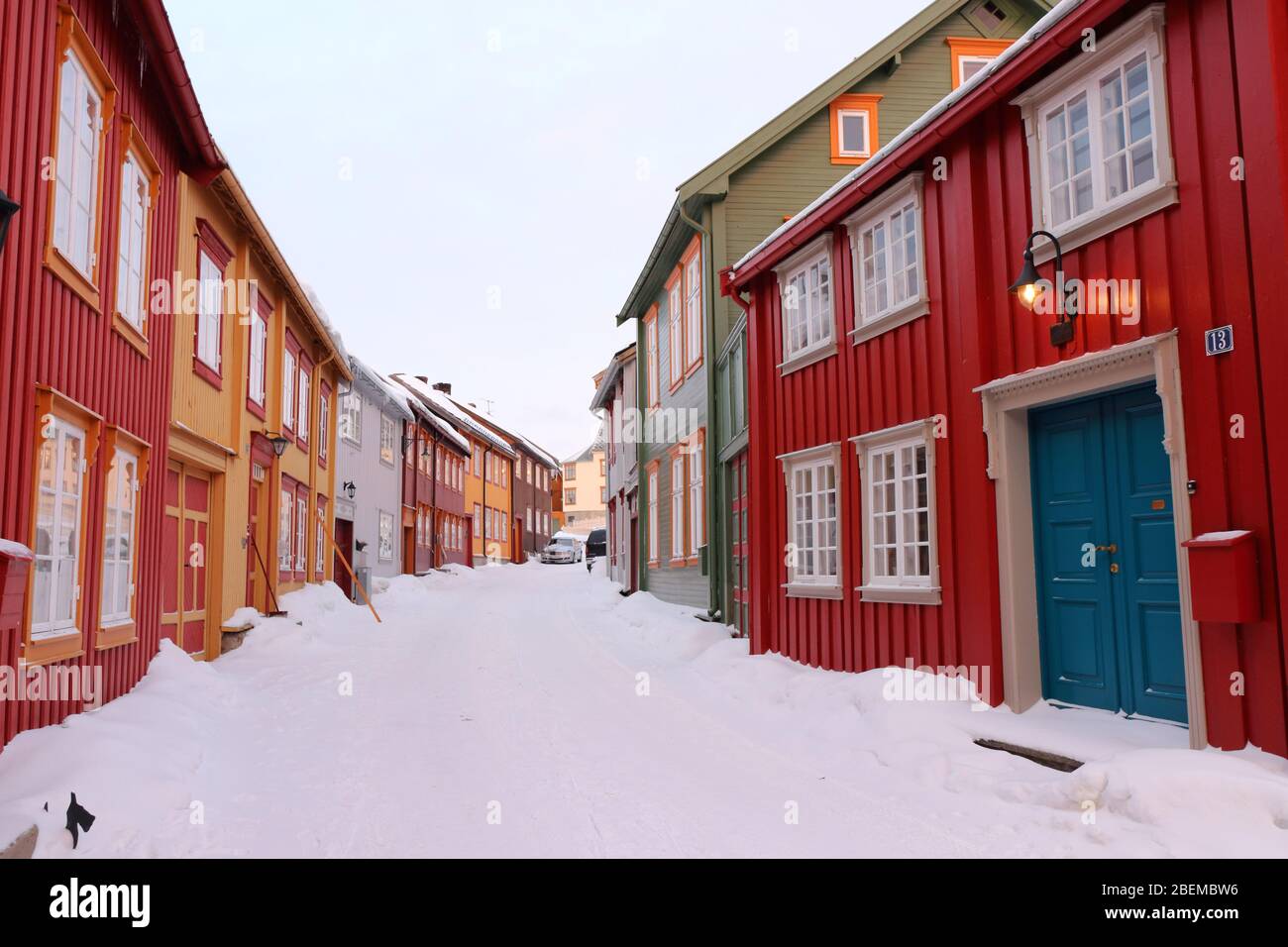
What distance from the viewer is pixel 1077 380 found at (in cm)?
629

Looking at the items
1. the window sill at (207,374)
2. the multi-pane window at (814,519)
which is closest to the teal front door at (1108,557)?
the multi-pane window at (814,519)

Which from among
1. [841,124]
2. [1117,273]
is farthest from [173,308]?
[841,124]

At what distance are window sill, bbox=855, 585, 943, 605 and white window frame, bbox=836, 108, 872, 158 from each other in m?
8.59

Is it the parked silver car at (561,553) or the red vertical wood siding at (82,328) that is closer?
the red vertical wood siding at (82,328)

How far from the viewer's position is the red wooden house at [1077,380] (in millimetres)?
5125

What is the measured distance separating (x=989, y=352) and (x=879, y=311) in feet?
5.80

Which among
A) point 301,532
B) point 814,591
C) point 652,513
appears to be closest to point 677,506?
point 652,513

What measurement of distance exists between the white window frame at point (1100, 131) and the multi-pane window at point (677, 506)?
34.5ft

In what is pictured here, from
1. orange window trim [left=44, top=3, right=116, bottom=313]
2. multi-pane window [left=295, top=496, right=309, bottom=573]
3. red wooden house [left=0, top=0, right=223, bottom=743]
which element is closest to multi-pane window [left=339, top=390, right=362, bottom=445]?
multi-pane window [left=295, top=496, right=309, bottom=573]

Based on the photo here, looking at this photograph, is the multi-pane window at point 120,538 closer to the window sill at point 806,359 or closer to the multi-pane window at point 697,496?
the window sill at point 806,359

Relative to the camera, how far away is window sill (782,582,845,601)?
926 centimetres

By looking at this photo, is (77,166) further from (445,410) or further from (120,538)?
(445,410)

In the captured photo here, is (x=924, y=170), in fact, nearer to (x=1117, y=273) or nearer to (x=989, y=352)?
(x=989, y=352)

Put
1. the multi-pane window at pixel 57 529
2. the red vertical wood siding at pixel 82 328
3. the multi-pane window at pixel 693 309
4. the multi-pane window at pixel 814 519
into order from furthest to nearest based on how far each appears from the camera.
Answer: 1. the multi-pane window at pixel 693 309
2. the multi-pane window at pixel 814 519
3. the multi-pane window at pixel 57 529
4. the red vertical wood siding at pixel 82 328
